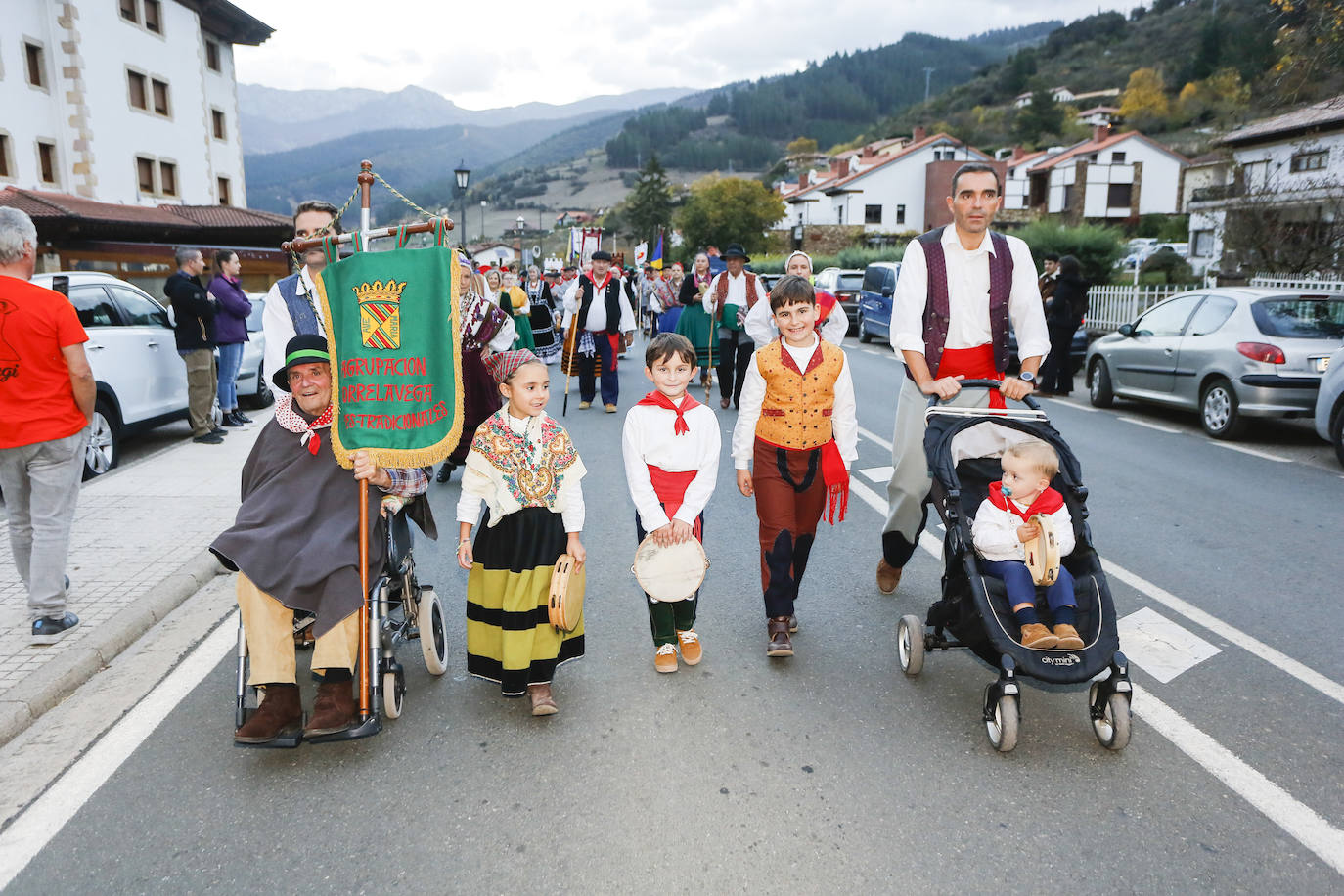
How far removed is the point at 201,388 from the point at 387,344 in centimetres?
735

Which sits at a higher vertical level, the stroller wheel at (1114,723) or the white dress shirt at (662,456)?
the white dress shirt at (662,456)

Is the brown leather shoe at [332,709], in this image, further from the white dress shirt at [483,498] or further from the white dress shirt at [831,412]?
the white dress shirt at [831,412]

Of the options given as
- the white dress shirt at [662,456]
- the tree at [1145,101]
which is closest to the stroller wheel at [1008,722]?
the white dress shirt at [662,456]

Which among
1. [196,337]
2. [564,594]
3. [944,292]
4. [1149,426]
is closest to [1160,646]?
[944,292]

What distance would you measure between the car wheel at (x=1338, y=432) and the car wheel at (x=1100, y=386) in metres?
3.79

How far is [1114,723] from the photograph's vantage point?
3.38m

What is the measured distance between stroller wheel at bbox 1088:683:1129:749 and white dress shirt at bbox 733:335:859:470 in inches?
60.5

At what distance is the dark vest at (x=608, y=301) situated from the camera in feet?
40.7

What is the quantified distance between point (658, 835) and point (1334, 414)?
27.5ft

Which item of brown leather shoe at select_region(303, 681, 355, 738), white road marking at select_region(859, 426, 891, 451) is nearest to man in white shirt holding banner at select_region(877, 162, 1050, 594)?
brown leather shoe at select_region(303, 681, 355, 738)

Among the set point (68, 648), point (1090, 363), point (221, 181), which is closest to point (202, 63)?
point (221, 181)

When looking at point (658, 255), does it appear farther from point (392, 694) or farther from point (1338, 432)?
point (392, 694)

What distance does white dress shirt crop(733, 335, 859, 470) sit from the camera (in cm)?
438

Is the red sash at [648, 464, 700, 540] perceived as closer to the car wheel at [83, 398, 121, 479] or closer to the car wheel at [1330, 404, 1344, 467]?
the car wheel at [83, 398, 121, 479]
